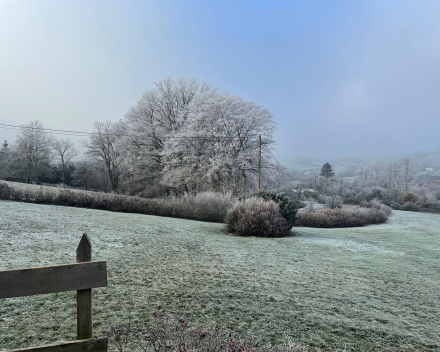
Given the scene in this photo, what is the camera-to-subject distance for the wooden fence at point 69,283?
1705 mm

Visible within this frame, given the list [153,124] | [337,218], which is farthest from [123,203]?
[153,124]

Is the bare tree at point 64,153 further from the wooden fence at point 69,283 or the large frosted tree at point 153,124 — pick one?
the wooden fence at point 69,283

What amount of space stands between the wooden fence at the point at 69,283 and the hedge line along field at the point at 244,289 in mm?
1052

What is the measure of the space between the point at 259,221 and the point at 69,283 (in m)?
8.86

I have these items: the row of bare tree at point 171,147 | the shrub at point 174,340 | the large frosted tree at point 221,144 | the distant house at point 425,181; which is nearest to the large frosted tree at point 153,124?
the row of bare tree at point 171,147

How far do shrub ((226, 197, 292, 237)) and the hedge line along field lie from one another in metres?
1.78

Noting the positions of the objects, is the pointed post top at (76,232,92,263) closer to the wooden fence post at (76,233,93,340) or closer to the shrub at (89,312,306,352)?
the wooden fence post at (76,233,93,340)

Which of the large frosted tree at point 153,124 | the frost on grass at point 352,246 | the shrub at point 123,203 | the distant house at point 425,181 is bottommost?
the frost on grass at point 352,246

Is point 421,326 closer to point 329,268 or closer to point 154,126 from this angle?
point 329,268

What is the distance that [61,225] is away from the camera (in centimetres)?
836

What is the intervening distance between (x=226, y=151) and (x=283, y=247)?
15.6 meters

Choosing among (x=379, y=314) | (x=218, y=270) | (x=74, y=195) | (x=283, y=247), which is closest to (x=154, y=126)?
(x=74, y=195)

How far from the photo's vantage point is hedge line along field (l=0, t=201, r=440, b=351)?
298cm

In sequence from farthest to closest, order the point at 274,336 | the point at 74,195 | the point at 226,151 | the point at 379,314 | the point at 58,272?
the point at 226,151, the point at 74,195, the point at 379,314, the point at 274,336, the point at 58,272
